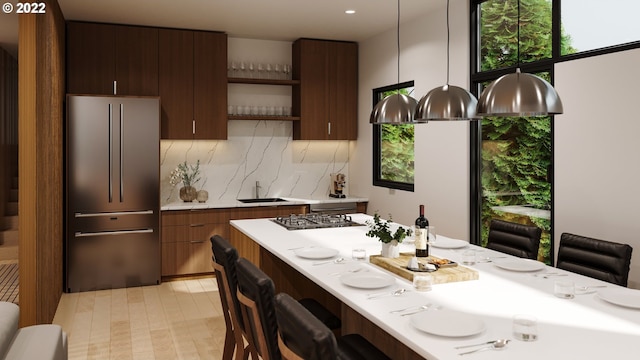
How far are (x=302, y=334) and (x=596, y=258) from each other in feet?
6.64

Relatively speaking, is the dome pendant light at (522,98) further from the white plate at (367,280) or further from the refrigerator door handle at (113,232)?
the refrigerator door handle at (113,232)

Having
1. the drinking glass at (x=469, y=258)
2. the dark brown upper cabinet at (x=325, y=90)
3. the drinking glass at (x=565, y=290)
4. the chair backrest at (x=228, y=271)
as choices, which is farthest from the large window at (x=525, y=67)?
the chair backrest at (x=228, y=271)

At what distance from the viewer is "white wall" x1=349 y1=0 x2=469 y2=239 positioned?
4961 millimetres

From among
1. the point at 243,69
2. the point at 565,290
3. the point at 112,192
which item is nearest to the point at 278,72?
the point at 243,69

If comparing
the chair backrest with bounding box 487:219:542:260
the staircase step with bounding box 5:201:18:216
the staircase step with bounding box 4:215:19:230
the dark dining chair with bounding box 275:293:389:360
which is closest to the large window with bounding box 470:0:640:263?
the chair backrest with bounding box 487:219:542:260

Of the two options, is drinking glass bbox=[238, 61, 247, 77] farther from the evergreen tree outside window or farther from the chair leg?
the chair leg

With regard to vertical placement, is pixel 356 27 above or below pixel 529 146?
above

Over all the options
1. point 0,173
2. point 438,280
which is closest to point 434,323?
point 438,280

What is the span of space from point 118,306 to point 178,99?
7.73ft

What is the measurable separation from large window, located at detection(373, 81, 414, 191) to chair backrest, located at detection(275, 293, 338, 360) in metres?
4.08

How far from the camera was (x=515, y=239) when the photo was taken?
3.62 meters

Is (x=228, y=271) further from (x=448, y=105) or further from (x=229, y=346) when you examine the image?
(x=448, y=105)

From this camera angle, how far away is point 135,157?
561cm

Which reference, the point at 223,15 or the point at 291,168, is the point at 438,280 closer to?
the point at 223,15
